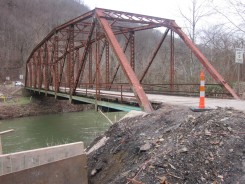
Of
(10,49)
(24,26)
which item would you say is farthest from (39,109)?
(24,26)

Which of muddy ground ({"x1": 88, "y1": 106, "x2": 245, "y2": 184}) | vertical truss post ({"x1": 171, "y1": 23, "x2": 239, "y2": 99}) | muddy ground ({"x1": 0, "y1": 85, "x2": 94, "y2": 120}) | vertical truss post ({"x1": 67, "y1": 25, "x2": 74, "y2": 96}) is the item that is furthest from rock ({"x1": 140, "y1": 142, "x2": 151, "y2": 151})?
muddy ground ({"x1": 0, "y1": 85, "x2": 94, "y2": 120})

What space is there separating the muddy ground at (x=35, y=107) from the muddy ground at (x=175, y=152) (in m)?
25.9

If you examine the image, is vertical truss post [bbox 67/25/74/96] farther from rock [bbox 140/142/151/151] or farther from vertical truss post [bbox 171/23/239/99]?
rock [bbox 140/142/151/151]

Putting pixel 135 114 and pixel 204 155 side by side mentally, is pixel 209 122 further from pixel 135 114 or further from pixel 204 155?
pixel 135 114

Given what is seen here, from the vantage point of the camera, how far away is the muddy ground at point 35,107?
100 feet

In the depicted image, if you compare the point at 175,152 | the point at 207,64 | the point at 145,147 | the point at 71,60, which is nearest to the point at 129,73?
the point at 145,147

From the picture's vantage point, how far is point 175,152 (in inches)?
185

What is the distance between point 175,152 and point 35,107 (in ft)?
102

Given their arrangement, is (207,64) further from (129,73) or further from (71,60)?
(71,60)

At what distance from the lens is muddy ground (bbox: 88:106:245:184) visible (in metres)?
4.25

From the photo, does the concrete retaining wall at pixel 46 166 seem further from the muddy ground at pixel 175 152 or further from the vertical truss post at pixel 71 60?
the vertical truss post at pixel 71 60

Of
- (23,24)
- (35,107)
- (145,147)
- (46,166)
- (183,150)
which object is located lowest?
(35,107)

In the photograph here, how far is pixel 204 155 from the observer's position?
14.9ft

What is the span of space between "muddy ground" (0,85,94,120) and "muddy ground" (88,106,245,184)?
84.9 ft
